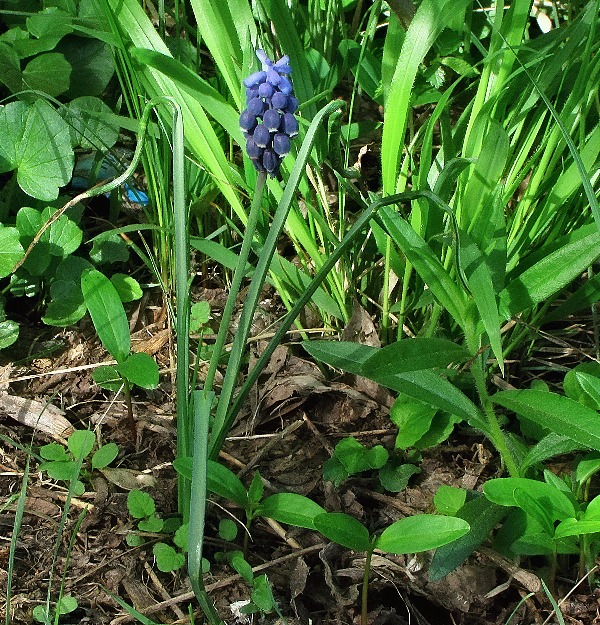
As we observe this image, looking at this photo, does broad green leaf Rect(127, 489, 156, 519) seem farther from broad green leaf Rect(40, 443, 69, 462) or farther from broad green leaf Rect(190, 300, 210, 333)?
broad green leaf Rect(190, 300, 210, 333)

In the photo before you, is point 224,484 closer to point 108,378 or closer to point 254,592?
point 254,592

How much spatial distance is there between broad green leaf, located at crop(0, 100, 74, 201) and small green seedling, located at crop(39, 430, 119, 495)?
0.60m

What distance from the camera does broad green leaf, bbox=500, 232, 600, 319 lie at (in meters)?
1.32

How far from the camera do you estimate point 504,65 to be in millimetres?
1594

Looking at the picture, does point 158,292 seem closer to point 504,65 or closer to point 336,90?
point 336,90

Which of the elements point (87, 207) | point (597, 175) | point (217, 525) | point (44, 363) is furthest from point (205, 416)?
point (87, 207)

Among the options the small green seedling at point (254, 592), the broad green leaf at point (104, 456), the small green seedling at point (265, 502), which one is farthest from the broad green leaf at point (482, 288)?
the broad green leaf at point (104, 456)

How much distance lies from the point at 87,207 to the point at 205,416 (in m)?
1.17

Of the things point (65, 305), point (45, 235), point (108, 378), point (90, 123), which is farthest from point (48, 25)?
point (108, 378)

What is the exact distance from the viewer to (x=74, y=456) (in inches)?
61.0

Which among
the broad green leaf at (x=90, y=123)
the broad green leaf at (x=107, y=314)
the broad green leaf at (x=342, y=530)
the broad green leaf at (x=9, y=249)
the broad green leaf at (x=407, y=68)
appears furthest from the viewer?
the broad green leaf at (x=90, y=123)

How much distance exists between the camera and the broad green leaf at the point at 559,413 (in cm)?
127

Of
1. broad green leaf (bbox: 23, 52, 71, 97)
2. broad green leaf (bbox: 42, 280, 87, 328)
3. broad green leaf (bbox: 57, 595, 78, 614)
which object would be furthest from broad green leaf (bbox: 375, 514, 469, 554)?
broad green leaf (bbox: 23, 52, 71, 97)

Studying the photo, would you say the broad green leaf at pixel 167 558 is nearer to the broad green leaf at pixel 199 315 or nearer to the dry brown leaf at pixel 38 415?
the dry brown leaf at pixel 38 415
